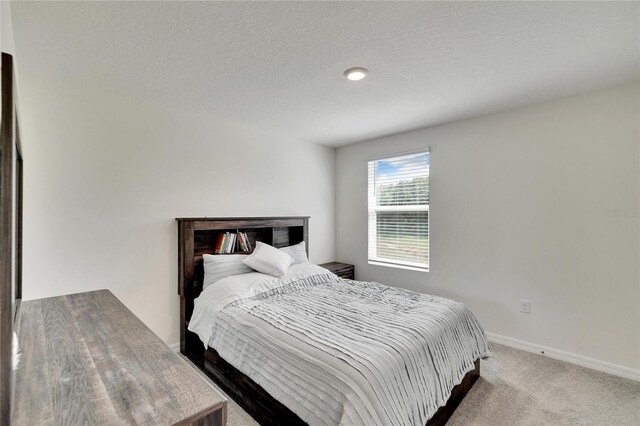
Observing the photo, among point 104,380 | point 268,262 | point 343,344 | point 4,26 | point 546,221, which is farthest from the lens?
point 268,262

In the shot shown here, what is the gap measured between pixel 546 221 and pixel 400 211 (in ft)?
4.97

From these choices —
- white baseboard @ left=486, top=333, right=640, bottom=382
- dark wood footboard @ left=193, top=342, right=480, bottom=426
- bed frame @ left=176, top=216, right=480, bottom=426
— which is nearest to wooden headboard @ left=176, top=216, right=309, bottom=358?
bed frame @ left=176, top=216, right=480, bottom=426

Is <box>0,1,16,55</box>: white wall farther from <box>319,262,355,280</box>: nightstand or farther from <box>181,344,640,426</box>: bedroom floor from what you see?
<box>319,262,355,280</box>: nightstand

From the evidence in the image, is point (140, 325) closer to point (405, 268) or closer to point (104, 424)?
point (104, 424)

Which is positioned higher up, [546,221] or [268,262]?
[546,221]

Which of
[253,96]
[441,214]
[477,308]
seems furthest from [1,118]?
[477,308]

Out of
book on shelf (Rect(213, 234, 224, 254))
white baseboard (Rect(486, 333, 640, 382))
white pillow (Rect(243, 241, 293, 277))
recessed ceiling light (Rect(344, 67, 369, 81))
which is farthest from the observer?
book on shelf (Rect(213, 234, 224, 254))

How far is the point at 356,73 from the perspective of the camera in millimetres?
2146

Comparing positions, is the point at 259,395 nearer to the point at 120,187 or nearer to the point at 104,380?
the point at 104,380

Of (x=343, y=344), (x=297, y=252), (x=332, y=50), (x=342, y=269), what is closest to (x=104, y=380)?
(x=343, y=344)

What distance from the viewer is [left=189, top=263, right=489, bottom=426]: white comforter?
1425 mm

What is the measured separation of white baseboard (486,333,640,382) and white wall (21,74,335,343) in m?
2.99

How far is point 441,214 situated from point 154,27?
3105mm

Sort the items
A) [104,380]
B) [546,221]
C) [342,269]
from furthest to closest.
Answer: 1. [342,269]
2. [546,221]
3. [104,380]
